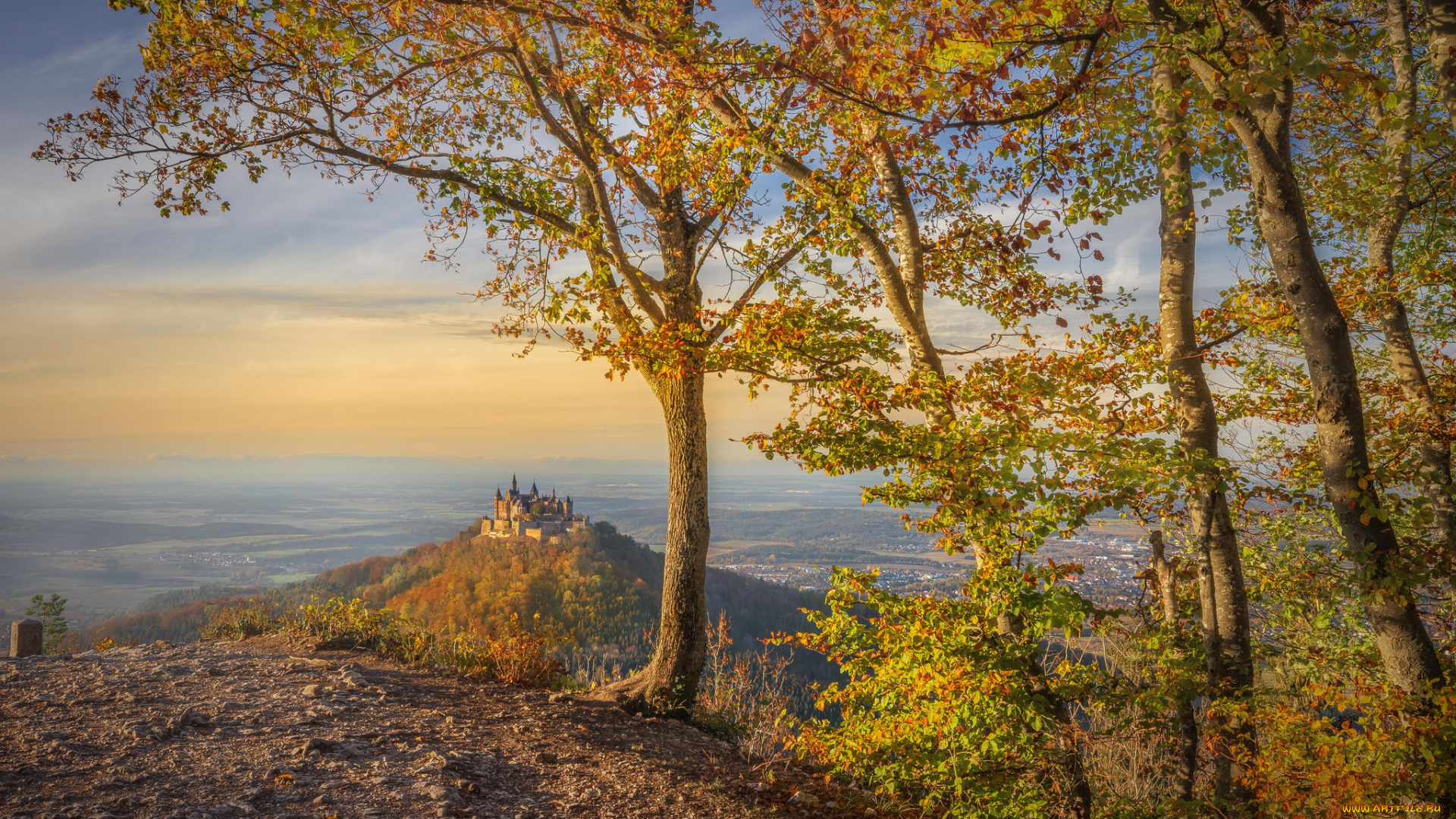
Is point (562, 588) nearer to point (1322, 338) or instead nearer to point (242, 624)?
point (242, 624)

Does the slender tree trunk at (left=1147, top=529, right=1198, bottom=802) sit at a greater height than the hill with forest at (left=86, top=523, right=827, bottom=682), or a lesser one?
greater

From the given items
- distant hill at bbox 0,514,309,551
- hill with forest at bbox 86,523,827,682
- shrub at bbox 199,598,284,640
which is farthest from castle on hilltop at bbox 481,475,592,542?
distant hill at bbox 0,514,309,551

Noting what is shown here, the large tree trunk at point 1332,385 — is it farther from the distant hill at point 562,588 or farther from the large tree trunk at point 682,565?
the distant hill at point 562,588

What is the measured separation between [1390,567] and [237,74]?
9.47m

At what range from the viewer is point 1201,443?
527cm

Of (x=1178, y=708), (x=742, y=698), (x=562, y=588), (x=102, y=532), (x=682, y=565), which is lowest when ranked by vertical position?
(x=102, y=532)

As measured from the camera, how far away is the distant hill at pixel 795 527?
5059 cm

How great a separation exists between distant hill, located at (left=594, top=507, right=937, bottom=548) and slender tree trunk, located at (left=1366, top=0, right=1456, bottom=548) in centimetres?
2707

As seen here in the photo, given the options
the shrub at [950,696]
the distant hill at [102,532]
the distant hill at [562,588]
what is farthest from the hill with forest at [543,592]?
the distant hill at [102,532]

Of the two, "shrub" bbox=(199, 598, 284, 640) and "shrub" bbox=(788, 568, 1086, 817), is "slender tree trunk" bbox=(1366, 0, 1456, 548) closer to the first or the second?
"shrub" bbox=(788, 568, 1086, 817)

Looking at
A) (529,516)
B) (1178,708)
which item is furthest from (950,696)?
(529,516)

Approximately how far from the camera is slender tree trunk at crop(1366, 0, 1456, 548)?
496 cm

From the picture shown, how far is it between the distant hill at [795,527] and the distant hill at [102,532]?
2838 inches

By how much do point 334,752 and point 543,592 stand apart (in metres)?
27.7
